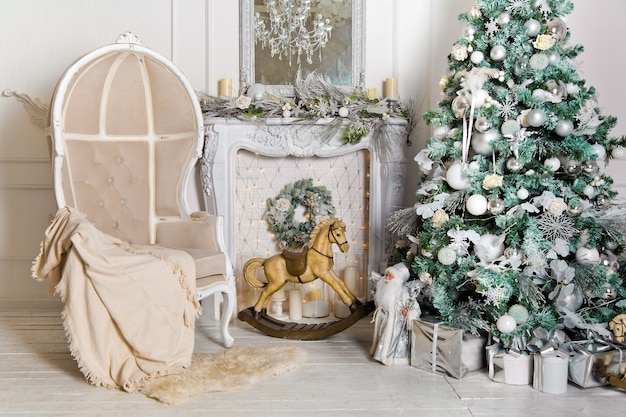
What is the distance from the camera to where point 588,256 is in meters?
2.90

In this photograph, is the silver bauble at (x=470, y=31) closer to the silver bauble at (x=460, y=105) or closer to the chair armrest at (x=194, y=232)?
the silver bauble at (x=460, y=105)

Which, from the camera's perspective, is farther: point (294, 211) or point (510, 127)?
point (294, 211)

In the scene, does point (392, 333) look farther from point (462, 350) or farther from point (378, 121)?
point (378, 121)

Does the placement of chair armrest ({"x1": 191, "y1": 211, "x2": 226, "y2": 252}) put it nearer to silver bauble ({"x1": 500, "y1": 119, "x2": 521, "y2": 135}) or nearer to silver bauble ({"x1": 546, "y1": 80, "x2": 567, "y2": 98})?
silver bauble ({"x1": 500, "y1": 119, "x2": 521, "y2": 135})

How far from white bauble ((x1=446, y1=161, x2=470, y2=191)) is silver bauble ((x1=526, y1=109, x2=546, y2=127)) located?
38 cm

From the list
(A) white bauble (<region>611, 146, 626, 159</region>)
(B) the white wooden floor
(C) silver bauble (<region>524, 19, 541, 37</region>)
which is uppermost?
(C) silver bauble (<region>524, 19, 541, 37</region>)

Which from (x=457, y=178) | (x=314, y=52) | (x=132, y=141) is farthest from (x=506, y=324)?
(x=132, y=141)

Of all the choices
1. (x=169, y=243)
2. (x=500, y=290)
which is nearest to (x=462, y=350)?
(x=500, y=290)

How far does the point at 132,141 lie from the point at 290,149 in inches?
37.7

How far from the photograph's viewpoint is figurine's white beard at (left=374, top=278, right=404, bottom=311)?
3188 millimetres

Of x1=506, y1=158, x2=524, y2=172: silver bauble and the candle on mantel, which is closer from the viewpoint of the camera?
x1=506, y1=158, x2=524, y2=172: silver bauble

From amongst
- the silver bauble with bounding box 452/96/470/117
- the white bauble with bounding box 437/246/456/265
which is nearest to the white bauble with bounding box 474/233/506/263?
the white bauble with bounding box 437/246/456/265

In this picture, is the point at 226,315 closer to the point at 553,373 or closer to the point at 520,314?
the point at 520,314

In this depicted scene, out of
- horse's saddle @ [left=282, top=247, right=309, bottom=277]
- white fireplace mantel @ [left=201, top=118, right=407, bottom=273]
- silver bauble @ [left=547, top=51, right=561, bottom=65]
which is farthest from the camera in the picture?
white fireplace mantel @ [left=201, top=118, right=407, bottom=273]
